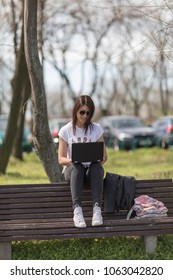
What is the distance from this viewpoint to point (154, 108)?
66.4 metres

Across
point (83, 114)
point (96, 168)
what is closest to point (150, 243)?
point (96, 168)

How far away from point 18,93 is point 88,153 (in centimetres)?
885

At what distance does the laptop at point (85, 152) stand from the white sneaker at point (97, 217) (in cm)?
50

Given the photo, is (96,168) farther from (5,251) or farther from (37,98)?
(37,98)

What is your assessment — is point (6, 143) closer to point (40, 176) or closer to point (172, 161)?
point (40, 176)

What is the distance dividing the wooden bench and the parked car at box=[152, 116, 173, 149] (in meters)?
19.9

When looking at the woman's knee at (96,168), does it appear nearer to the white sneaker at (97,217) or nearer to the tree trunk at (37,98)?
the white sneaker at (97,217)

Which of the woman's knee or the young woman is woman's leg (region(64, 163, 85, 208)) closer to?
the young woman

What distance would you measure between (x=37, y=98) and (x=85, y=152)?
217 cm

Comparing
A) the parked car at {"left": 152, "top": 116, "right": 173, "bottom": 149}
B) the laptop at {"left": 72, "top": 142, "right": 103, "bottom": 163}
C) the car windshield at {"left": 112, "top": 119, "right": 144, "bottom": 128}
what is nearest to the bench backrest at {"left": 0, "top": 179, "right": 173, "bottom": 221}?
the laptop at {"left": 72, "top": 142, "right": 103, "bottom": 163}

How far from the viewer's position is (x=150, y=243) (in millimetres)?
6984

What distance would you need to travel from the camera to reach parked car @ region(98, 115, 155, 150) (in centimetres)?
2727
